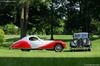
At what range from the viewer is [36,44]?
102ft

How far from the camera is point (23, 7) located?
1740 inches

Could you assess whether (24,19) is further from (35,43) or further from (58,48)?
(58,48)

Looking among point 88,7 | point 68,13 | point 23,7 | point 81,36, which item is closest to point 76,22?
point 68,13

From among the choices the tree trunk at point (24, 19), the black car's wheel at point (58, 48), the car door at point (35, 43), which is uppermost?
the tree trunk at point (24, 19)

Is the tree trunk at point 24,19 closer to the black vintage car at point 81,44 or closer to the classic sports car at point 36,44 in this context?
the classic sports car at point 36,44

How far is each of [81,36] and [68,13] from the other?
34.6m

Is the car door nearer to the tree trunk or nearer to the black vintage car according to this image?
the black vintage car

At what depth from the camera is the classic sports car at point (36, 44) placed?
3055 centimetres

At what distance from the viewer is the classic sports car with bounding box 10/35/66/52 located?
30547 millimetres
